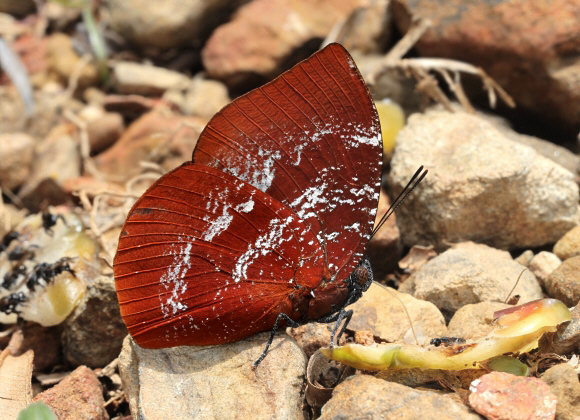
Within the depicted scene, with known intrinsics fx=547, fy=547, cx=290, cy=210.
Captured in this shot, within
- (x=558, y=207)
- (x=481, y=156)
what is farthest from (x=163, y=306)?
(x=558, y=207)

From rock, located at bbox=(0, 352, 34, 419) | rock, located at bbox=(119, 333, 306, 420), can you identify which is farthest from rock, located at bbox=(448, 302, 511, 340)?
rock, located at bbox=(0, 352, 34, 419)

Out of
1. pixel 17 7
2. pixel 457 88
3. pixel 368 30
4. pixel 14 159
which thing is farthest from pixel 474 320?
pixel 17 7

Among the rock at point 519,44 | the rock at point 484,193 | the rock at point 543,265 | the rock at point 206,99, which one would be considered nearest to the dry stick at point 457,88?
the rock at point 519,44

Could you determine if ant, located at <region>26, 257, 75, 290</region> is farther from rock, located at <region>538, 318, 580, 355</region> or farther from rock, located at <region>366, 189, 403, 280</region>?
rock, located at <region>538, 318, 580, 355</region>

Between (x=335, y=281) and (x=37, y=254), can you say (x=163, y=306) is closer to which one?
(x=335, y=281)

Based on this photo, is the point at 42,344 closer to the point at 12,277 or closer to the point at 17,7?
the point at 12,277
